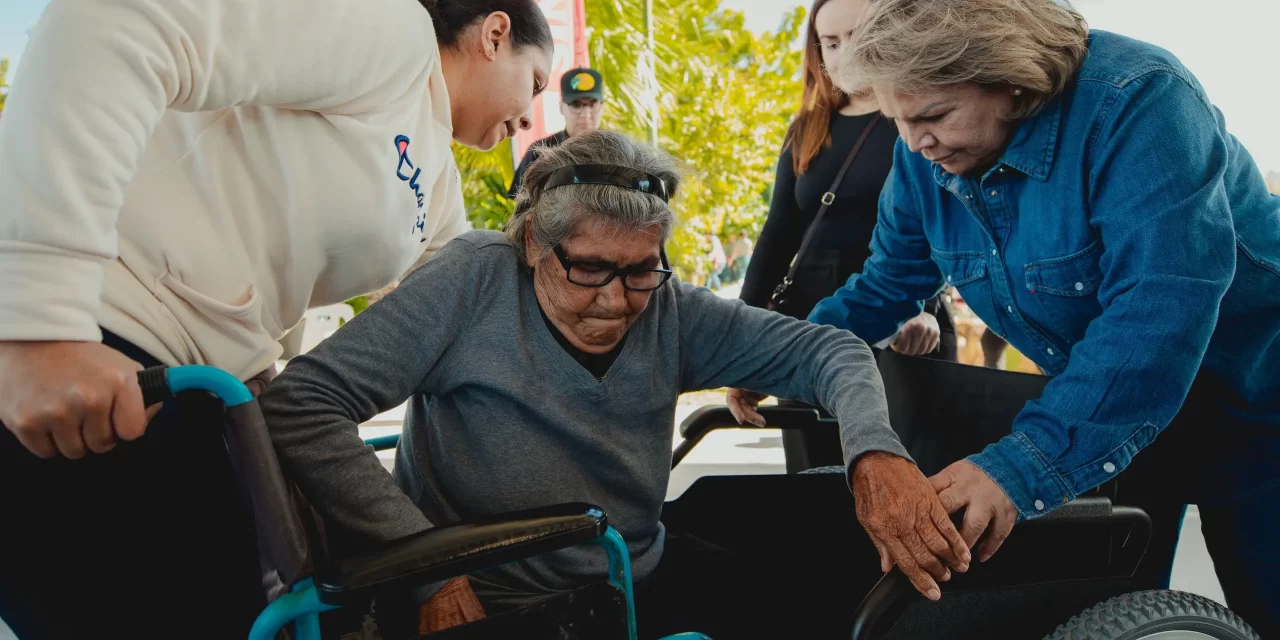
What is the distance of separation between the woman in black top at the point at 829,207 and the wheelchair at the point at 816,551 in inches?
14.6

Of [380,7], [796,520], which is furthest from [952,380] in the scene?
[380,7]

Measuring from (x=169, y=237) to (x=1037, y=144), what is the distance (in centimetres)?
112

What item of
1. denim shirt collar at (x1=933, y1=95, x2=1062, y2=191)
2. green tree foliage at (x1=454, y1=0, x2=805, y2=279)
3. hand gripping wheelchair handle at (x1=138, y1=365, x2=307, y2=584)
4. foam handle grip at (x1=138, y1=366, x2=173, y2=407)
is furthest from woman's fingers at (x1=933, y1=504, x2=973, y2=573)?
green tree foliage at (x1=454, y1=0, x2=805, y2=279)

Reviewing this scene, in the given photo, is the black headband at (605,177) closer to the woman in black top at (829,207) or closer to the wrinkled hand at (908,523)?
the wrinkled hand at (908,523)

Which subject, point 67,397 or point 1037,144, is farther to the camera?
point 1037,144

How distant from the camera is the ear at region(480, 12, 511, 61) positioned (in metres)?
1.31

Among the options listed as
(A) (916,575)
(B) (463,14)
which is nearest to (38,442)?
(B) (463,14)

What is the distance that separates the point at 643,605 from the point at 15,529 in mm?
818

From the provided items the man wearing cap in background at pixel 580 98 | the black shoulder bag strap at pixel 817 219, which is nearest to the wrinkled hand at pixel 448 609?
the black shoulder bag strap at pixel 817 219

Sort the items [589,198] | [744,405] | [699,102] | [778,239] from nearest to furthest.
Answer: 1. [589,198]
2. [744,405]
3. [778,239]
4. [699,102]

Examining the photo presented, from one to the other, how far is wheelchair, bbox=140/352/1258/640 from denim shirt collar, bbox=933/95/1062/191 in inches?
13.7

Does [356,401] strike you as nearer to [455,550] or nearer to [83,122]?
[455,550]

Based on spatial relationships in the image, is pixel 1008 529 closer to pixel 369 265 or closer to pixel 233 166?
pixel 369 265

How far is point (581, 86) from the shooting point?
3.27 meters
